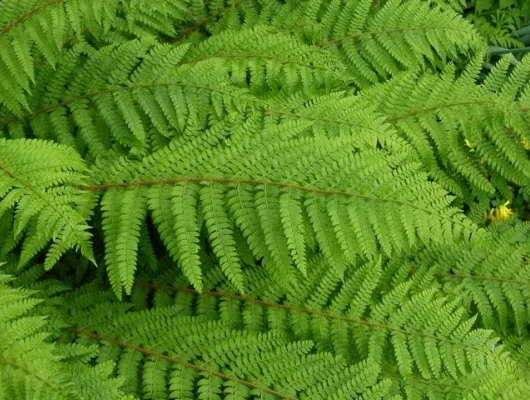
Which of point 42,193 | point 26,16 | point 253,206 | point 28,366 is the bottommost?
point 28,366

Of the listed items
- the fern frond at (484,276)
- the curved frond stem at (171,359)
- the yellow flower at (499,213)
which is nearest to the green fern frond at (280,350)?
the curved frond stem at (171,359)

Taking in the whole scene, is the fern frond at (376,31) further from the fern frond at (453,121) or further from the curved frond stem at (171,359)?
the curved frond stem at (171,359)

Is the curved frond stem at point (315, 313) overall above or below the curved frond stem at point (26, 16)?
below

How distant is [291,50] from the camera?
2828 millimetres

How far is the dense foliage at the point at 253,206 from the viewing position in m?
2.18

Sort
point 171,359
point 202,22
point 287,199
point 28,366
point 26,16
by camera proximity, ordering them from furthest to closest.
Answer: point 202,22
point 26,16
point 171,359
point 287,199
point 28,366

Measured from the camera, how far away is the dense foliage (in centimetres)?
218

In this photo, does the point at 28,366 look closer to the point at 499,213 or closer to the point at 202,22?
the point at 202,22

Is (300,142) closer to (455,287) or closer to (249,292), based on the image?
(249,292)

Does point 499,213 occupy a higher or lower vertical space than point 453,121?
lower

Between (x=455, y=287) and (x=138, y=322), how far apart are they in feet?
4.87

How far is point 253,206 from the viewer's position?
7.38 feet

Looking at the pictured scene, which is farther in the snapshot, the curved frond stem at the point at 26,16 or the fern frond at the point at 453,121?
the fern frond at the point at 453,121

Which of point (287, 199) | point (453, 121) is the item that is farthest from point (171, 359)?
point (453, 121)
